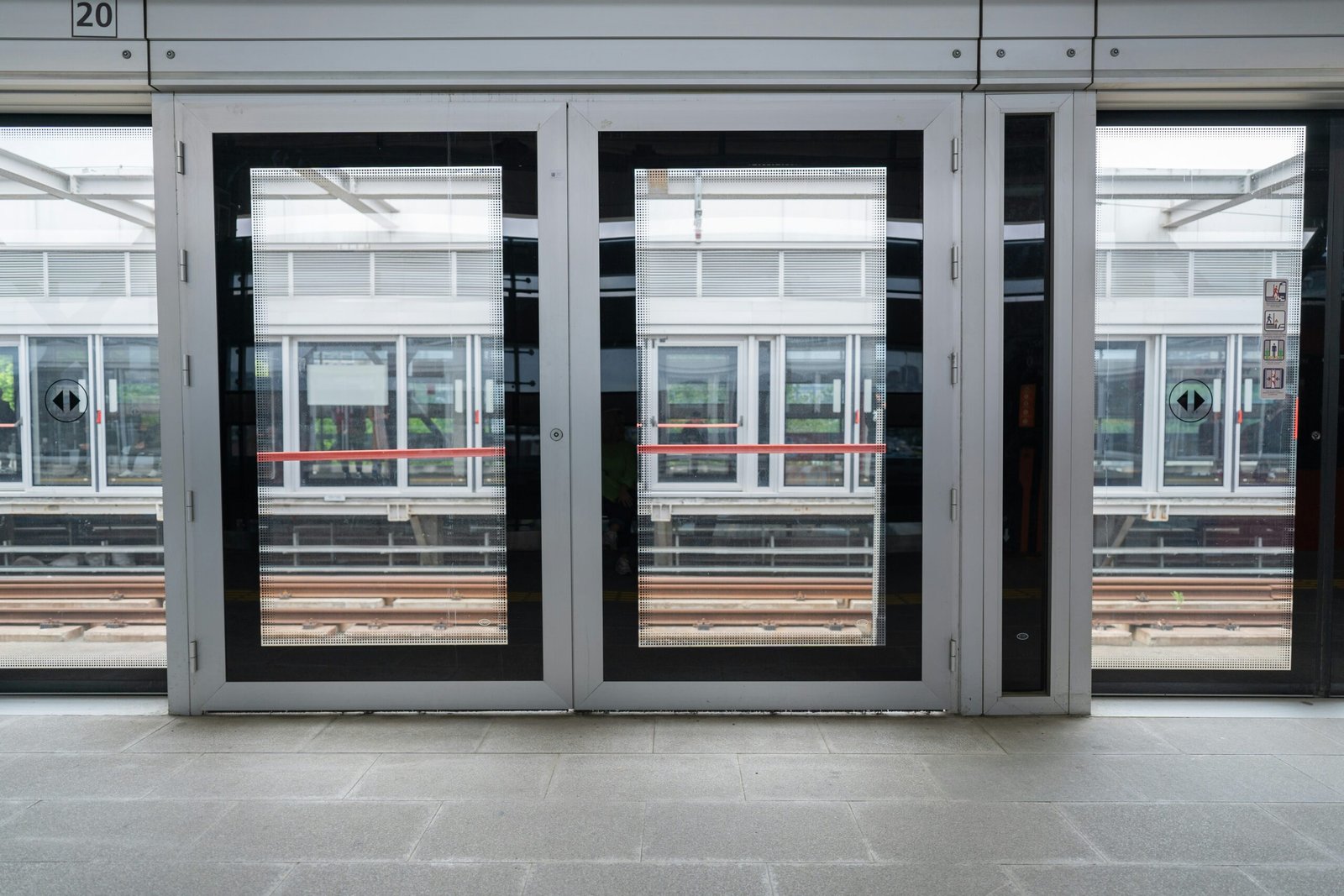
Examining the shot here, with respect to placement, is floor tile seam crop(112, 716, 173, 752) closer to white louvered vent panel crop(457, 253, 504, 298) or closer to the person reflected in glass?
the person reflected in glass

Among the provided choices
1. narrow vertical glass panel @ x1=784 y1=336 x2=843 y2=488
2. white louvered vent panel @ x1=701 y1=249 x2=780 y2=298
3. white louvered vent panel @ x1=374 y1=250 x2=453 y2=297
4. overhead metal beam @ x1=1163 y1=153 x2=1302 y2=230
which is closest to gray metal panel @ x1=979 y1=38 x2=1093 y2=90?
overhead metal beam @ x1=1163 y1=153 x2=1302 y2=230

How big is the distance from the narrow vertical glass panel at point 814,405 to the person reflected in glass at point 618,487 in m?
0.70

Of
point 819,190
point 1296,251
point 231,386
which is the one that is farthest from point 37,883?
point 1296,251

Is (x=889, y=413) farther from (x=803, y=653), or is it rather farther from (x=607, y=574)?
(x=607, y=574)

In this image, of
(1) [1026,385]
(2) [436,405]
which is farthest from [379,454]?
(1) [1026,385]

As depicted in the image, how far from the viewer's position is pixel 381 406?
353 cm

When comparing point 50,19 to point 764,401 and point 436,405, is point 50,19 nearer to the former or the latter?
point 436,405

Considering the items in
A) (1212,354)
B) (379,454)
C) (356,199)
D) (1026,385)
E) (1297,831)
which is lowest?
(1297,831)

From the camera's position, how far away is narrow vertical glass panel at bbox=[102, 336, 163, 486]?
3768 millimetres

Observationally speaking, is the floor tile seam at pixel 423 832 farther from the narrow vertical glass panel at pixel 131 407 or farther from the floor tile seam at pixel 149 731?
the narrow vertical glass panel at pixel 131 407

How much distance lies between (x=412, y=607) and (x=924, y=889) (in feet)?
7.79

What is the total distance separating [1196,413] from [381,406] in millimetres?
3761

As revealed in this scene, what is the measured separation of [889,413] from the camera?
3490 mm

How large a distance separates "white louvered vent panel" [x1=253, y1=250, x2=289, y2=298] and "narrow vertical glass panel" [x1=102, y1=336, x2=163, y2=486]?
76cm
